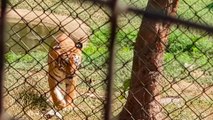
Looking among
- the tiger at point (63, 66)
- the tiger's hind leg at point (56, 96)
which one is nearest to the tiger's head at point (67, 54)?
the tiger at point (63, 66)

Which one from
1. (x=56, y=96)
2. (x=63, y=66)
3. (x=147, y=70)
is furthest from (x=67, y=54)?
Answer: (x=147, y=70)

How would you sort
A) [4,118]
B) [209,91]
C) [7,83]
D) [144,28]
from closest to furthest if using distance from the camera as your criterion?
[4,118] → [144,28] → [7,83] → [209,91]

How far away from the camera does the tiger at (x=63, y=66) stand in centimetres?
438

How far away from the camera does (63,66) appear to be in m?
4.58

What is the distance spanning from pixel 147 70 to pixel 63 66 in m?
0.95

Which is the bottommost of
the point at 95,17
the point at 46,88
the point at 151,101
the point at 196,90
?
the point at 151,101

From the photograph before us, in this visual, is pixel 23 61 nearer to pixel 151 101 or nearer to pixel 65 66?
pixel 65 66

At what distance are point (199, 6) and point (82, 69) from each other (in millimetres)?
3133

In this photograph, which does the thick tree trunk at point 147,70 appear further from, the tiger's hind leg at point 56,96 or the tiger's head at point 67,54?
Answer: the tiger's hind leg at point 56,96

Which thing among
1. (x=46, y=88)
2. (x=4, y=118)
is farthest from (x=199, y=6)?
(x=4, y=118)

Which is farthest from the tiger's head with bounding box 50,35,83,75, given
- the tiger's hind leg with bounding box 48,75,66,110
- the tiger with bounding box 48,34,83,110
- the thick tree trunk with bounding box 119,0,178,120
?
the thick tree trunk with bounding box 119,0,178,120

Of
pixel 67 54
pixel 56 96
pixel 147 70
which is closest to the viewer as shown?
pixel 147 70

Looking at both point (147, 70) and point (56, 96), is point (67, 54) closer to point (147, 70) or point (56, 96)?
point (56, 96)

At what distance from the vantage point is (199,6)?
8023mm
